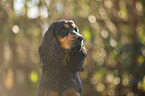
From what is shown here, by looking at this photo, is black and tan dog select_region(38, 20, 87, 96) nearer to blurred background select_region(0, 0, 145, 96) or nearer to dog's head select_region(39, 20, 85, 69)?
dog's head select_region(39, 20, 85, 69)

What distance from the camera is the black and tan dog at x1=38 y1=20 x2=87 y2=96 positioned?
1435 mm

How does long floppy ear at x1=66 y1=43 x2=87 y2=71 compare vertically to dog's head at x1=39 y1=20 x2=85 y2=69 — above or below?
below

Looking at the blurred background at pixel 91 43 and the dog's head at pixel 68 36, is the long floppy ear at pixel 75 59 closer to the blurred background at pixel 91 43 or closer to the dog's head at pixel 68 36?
the dog's head at pixel 68 36

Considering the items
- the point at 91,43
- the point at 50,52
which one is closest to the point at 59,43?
the point at 50,52

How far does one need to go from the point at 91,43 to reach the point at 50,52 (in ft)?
8.30

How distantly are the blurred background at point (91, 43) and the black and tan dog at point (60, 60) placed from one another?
1.85 meters

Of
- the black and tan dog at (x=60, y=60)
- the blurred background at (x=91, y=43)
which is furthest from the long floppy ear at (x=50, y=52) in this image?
the blurred background at (x=91, y=43)

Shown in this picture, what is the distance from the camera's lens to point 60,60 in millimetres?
1441

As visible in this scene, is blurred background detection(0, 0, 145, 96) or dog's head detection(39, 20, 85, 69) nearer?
dog's head detection(39, 20, 85, 69)

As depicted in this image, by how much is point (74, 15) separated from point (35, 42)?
1088 millimetres

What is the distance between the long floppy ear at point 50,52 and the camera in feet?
4.68

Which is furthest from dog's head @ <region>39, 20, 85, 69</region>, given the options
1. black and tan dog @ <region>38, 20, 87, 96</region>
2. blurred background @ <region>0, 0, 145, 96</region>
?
blurred background @ <region>0, 0, 145, 96</region>

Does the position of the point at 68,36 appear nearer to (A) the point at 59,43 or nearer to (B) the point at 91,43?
(A) the point at 59,43

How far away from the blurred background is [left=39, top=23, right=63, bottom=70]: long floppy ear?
1.84 meters
